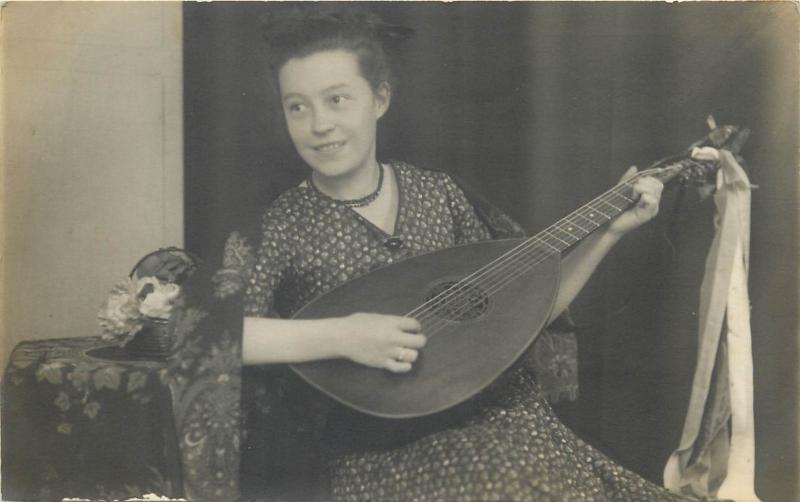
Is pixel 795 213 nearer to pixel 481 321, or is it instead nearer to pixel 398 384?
pixel 481 321

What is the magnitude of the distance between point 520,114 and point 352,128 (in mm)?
360

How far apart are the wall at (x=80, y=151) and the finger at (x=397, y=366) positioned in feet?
1.83

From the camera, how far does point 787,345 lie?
145 centimetres

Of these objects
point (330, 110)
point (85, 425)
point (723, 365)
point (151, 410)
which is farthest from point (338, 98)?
point (723, 365)

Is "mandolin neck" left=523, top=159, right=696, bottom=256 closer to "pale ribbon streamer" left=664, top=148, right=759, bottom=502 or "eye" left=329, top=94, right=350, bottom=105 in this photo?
"pale ribbon streamer" left=664, top=148, right=759, bottom=502

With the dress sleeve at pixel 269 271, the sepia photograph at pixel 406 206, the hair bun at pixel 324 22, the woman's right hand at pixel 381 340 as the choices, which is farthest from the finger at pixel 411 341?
the hair bun at pixel 324 22

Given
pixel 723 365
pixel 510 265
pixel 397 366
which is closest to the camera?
pixel 397 366

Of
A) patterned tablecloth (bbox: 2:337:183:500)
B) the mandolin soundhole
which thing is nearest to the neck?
the mandolin soundhole

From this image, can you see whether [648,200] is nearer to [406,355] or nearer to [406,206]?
[406,206]

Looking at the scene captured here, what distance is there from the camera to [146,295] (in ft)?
4.57

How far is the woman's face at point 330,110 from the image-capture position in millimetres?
1353

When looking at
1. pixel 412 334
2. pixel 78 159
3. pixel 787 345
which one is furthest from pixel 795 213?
pixel 78 159

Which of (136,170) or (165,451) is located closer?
(165,451)

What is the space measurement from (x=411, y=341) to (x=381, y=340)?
5 centimetres
